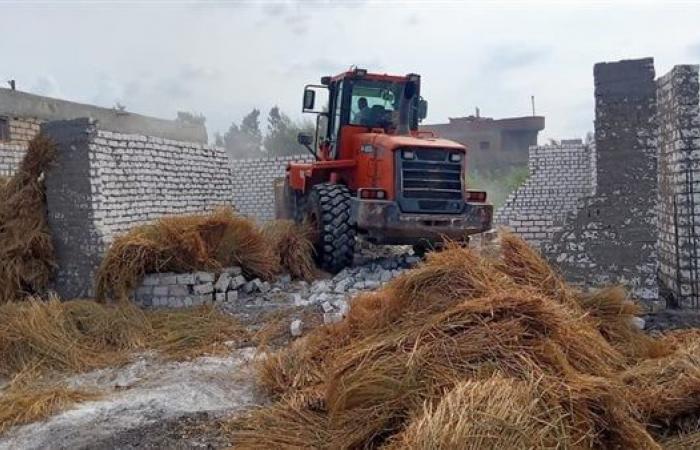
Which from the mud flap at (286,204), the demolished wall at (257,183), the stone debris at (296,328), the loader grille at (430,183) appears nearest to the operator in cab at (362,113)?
the loader grille at (430,183)

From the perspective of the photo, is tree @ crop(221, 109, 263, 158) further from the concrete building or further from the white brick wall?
the white brick wall


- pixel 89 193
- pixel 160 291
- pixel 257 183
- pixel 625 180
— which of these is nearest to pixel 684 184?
pixel 625 180

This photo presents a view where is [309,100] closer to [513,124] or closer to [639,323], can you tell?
[639,323]

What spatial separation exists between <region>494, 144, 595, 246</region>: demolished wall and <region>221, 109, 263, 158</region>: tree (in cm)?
1713

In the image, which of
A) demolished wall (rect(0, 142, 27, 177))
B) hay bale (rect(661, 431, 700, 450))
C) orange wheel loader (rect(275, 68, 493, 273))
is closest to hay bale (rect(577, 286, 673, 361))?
hay bale (rect(661, 431, 700, 450))

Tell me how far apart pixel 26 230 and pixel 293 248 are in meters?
3.47

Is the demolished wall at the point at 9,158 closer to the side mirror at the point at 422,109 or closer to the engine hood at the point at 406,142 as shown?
the engine hood at the point at 406,142

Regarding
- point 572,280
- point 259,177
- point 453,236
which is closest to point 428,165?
point 453,236

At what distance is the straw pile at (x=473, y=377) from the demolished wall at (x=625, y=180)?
5.29ft

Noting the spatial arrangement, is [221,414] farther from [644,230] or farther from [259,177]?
[259,177]

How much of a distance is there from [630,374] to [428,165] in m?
4.66

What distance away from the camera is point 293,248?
336 inches

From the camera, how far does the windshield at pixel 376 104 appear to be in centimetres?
900

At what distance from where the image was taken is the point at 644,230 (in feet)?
20.7
